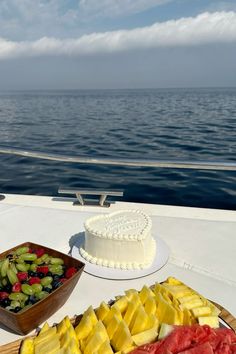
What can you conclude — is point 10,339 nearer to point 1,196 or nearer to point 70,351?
point 70,351

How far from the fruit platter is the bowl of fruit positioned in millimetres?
152

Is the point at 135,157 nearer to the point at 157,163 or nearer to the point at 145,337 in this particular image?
the point at 157,163

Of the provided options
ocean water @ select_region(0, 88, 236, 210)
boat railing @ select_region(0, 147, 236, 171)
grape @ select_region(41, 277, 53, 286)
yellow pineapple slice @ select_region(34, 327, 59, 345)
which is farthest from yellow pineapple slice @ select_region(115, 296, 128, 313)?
ocean water @ select_region(0, 88, 236, 210)

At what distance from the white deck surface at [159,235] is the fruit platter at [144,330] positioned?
400 mm

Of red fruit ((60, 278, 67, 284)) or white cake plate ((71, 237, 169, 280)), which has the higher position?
red fruit ((60, 278, 67, 284))

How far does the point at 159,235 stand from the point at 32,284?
1.48 metres

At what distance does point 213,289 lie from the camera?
2328mm

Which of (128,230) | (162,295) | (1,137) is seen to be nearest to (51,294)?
(162,295)

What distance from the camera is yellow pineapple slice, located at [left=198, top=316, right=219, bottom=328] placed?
1.66 m

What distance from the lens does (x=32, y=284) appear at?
191 cm

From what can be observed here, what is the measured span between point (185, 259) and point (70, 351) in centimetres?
146

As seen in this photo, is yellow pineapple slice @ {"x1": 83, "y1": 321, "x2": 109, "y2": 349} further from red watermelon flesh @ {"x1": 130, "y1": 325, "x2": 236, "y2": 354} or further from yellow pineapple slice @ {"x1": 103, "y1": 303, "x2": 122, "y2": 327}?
red watermelon flesh @ {"x1": 130, "y1": 325, "x2": 236, "y2": 354}

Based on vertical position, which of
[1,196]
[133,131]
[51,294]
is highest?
[51,294]


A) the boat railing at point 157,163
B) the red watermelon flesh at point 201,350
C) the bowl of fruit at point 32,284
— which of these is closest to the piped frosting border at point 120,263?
the bowl of fruit at point 32,284
